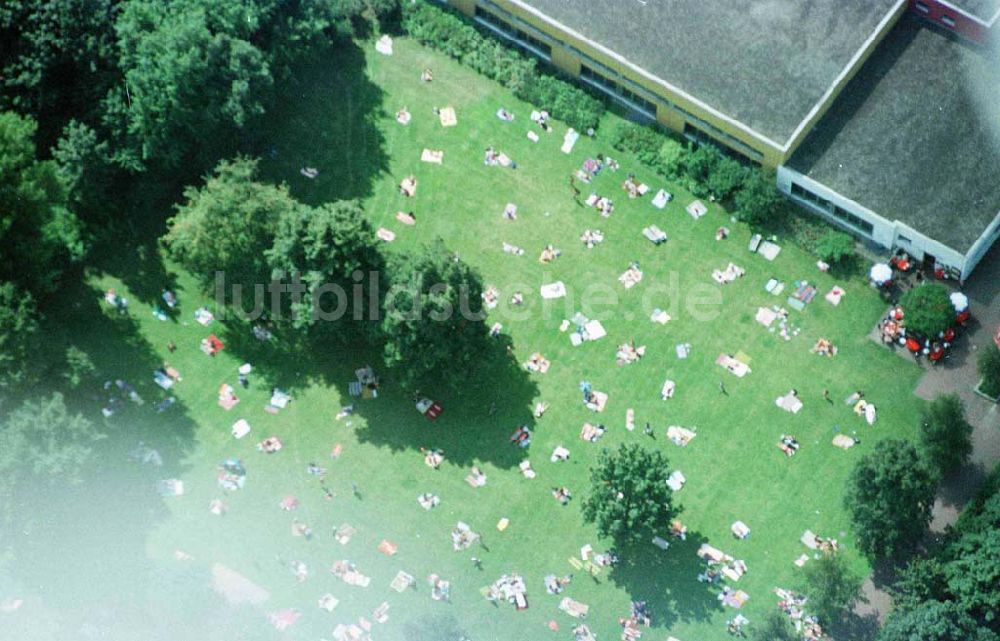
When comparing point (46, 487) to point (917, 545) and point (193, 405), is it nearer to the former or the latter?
point (193, 405)

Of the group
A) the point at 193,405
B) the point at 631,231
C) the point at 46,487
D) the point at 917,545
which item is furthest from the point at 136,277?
the point at 917,545

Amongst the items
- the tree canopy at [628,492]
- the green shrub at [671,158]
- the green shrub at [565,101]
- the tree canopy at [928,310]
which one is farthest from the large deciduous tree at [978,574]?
the green shrub at [565,101]

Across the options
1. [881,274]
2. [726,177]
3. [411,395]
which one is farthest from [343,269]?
[881,274]

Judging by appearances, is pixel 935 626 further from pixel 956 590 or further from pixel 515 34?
pixel 515 34

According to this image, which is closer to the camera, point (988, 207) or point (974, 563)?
point (974, 563)

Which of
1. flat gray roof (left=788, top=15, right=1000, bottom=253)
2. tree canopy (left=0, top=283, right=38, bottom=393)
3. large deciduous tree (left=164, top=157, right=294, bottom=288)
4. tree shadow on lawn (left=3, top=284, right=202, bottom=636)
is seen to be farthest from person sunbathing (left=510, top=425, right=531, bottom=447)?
tree canopy (left=0, top=283, right=38, bottom=393)

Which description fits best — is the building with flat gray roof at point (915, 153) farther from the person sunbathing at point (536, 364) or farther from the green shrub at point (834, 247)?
the person sunbathing at point (536, 364)
